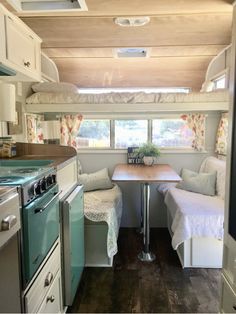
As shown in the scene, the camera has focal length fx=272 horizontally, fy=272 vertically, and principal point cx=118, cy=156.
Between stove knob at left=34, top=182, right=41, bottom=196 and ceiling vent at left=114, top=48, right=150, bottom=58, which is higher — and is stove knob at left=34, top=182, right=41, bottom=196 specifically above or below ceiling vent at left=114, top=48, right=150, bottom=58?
below

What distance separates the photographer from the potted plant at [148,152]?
363cm

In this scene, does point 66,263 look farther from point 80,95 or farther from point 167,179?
point 80,95

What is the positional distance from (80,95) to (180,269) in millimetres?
2290

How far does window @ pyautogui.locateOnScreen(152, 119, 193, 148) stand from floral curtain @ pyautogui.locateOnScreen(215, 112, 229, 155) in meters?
0.39

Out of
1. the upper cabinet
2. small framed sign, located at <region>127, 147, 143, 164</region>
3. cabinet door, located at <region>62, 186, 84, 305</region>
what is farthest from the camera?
small framed sign, located at <region>127, 147, 143, 164</region>

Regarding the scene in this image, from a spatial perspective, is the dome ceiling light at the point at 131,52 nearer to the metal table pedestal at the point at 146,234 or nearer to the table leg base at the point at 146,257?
the metal table pedestal at the point at 146,234

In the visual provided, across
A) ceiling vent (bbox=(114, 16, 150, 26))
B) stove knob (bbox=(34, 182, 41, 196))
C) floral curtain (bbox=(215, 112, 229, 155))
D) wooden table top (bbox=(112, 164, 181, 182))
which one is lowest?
wooden table top (bbox=(112, 164, 181, 182))


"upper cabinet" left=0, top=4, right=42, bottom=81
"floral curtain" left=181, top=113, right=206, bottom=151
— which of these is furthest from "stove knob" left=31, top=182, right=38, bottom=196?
"floral curtain" left=181, top=113, right=206, bottom=151

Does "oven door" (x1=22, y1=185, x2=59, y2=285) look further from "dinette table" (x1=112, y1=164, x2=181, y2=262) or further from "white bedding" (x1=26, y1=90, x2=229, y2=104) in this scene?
"white bedding" (x1=26, y1=90, x2=229, y2=104)

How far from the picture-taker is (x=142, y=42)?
2969 mm

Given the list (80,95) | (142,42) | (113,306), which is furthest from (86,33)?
(113,306)

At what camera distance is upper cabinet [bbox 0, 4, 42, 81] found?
1703mm

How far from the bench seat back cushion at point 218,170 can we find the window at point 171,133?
1.47 feet

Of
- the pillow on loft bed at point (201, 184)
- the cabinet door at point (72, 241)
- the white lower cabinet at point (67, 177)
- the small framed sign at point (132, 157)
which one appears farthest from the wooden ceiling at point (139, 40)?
the pillow on loft bed at point (201, 184)
